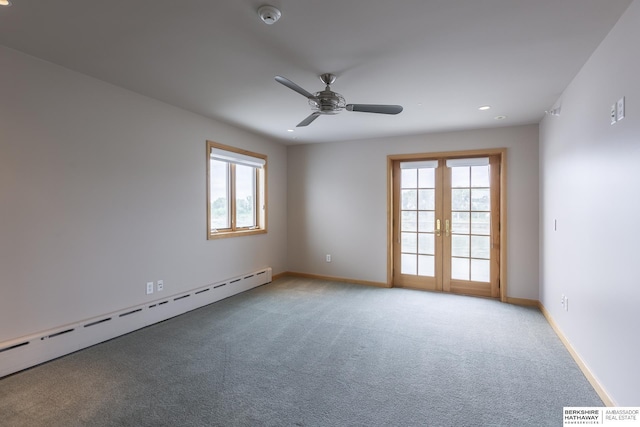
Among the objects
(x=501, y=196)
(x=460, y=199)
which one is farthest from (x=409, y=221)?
(x=501, y=196)

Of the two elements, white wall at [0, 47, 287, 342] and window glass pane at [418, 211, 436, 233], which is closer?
white wall at [0, 47, 287, 342]

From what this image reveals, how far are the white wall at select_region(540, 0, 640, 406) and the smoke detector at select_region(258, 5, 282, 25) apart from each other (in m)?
1.99

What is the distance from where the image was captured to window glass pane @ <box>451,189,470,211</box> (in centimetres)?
468

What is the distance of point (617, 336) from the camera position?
6.34ft

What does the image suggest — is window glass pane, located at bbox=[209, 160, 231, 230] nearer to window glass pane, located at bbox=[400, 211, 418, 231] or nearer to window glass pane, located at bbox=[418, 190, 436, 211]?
window glass pane, located at bbox=[400, 211, 418, 231]

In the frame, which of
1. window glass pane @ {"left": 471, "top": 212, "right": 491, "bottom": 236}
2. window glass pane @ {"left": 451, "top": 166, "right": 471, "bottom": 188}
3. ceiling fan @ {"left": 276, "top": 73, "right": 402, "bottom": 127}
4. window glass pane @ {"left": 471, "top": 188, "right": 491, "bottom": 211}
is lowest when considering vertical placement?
window glass pane @ {"left": 471, "top": 212, "right": 491, "bottom": 236}

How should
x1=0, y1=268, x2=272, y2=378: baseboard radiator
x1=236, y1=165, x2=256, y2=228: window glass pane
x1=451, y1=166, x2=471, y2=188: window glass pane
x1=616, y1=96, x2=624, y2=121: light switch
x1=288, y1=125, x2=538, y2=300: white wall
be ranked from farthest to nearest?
x1=236, y1=165, x2=256, y2=228: window glass pane
x1=451, y1=166, x2=471, y2=188: window glass pane
x1=288, y1=125, x2=538, y2=300: white wall
x1=0, y1=268, x2=272, y2=378: baseboard radiator
x1=616, y1=96, x2=624, y2=121: light switch

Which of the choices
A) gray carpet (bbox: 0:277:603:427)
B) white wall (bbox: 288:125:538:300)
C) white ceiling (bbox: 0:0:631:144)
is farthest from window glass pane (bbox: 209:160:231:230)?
white wall (bbox: 288:125:538:300)

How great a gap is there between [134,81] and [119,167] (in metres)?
0.85

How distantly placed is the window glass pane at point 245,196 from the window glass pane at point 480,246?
3500 millimetres

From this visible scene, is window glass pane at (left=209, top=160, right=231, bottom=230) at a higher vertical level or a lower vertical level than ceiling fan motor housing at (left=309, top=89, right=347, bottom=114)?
lower

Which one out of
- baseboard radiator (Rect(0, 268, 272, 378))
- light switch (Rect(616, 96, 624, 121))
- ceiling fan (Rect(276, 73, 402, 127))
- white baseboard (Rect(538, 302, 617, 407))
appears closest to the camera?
light switch (Rect(616, 96, 624, 121))

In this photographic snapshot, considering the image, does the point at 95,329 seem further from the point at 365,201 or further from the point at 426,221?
the point at 426,221

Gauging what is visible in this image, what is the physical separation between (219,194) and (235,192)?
0.30 meters
